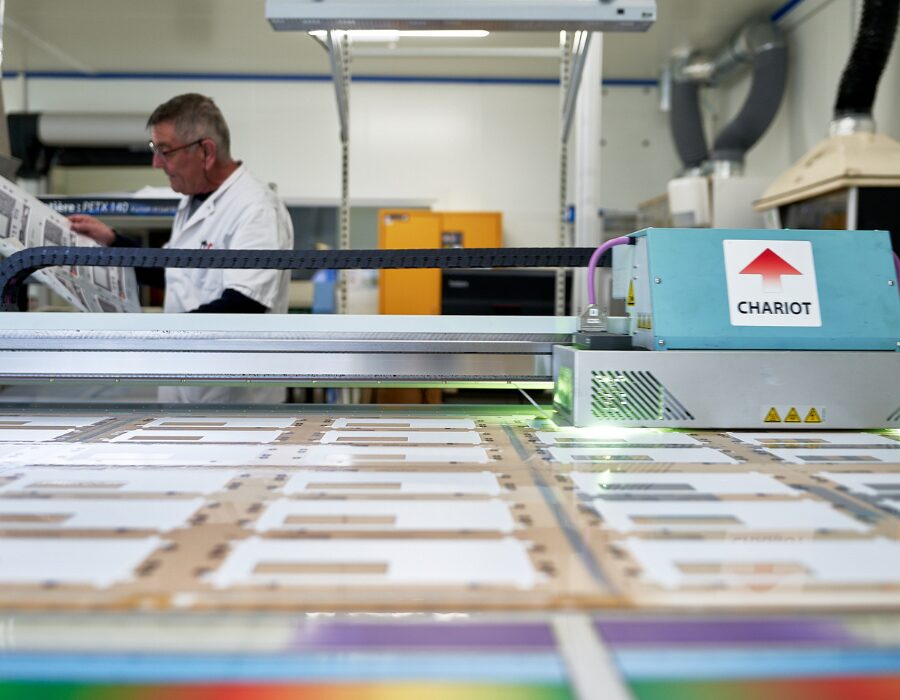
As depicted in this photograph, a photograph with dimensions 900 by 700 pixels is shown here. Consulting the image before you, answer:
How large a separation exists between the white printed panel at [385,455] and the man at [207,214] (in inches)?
46.1

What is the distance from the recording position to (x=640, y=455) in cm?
94

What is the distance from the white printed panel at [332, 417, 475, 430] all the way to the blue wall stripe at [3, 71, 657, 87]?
542cm

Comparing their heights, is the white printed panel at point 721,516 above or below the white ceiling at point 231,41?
below

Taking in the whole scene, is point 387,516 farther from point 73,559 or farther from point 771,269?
point 771,269

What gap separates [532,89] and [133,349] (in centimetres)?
546

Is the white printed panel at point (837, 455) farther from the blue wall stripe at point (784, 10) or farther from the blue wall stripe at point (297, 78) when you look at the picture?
the blue wall stripe at point (297, 78)

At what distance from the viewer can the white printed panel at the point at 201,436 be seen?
1.01m

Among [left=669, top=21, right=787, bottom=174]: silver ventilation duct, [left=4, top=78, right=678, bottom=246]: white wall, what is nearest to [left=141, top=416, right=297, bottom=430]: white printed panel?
[left=669, top=21, right=787, bottom=174]: silver ventilation duct

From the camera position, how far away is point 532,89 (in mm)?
6121

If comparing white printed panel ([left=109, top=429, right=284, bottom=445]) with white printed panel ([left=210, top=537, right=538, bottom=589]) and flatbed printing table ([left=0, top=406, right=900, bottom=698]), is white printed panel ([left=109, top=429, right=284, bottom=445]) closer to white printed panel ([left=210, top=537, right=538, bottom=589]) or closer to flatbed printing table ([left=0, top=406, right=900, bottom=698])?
flatbed printing table ([left=0, top=406, right=900, bottom=698])

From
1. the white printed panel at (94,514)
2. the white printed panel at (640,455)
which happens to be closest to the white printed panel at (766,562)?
the white printed panel at (640,455)

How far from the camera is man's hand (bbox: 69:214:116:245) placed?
2.13m

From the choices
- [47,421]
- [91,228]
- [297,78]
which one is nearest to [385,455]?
[47,421]

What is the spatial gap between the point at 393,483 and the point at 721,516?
1.07 feet
